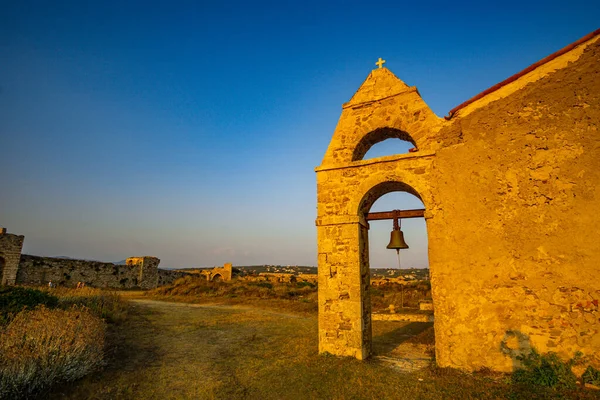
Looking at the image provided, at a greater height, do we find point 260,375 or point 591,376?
point 591,376

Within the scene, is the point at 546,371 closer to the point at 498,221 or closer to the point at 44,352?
the point at 498,221

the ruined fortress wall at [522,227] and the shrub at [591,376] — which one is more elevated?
the ruined fortress wall at [522,227]

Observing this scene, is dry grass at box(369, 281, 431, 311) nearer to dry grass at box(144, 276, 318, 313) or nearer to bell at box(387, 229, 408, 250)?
dry grass at box(144, 276, 318, 313)

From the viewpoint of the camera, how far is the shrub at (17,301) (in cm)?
799

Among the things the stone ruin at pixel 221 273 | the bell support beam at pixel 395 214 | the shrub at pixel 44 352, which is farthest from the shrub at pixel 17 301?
the stone ruin at pixel 221 273

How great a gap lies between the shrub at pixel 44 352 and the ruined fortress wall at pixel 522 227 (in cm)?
739

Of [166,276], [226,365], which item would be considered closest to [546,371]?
[226,365]

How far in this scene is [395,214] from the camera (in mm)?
7719

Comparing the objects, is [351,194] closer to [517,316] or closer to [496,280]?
[496,280]

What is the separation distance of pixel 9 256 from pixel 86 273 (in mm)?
5694

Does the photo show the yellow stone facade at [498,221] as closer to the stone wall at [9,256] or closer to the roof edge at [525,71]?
the roof edge at [525,71]

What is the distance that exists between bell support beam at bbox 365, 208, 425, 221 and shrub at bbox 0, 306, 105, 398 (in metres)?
7.09

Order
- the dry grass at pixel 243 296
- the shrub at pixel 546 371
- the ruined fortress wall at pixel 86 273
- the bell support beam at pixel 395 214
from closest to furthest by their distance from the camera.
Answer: the shrub at pixel 546 371, the bell support beam at pixel 395 214, the dry grass at pixel 243 296, the ruined fortress wall at pixel 86 273

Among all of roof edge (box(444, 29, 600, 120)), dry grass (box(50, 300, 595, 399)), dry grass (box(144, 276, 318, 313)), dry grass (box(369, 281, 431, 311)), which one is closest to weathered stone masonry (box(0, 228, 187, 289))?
dry grass (box(144, 276, 318, 313))
